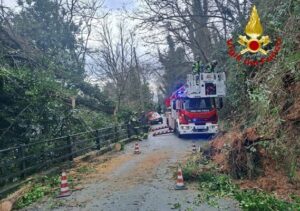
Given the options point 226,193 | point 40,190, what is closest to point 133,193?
point 226,193

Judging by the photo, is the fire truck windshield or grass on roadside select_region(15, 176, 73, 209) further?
the fire truck windshield

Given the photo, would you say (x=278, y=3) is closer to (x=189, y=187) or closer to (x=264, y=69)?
(x=264, y=69)

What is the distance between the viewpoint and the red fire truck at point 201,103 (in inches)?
768

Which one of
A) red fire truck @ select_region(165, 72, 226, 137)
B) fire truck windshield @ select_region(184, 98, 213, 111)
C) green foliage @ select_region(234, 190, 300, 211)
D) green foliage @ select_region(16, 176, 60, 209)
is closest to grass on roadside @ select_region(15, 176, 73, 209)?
green foliage @ select_region(16, 176, 60, 209)

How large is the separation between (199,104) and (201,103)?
132 mm

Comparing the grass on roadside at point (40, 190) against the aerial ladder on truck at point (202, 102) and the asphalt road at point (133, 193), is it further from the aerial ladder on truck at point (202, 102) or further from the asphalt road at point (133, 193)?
the aerial ladder on truck at point (202, 102)

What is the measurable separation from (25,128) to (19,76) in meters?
1.89

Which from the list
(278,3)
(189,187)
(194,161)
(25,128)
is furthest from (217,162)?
(25,128)

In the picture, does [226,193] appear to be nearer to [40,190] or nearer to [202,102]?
[40,190]

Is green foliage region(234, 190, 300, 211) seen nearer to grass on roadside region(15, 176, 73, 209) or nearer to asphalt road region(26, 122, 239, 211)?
asphalt road region(26, 122, 239, 211)

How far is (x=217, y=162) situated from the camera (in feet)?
34.1

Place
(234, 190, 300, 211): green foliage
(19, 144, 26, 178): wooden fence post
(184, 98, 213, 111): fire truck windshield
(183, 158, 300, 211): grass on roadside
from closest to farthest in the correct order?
(234, 190, 300, 211): green foliage < (183, 158, 300, 211): grass on roadside < (19, 144, 26, 178): wooden fence post < (184, 98, 213, 111): fire truck windshield

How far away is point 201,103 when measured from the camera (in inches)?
790

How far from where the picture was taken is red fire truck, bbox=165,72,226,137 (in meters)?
19.5
